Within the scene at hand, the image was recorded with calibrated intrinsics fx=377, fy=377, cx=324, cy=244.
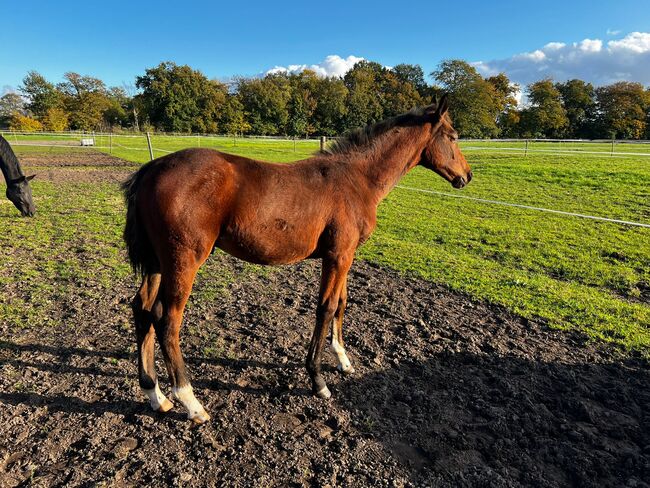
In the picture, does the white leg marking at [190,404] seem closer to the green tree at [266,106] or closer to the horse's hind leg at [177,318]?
the horse's hind leg at [177,318]

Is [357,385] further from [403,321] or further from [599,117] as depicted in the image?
[599,117]

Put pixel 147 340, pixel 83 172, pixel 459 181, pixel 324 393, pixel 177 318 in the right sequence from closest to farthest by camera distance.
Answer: pixel 177 318, pixel 147 340, pixel 324 393, pixel 459 181, pixel 83 172

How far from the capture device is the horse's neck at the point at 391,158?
11.3 feet

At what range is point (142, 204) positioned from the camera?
8.39ft

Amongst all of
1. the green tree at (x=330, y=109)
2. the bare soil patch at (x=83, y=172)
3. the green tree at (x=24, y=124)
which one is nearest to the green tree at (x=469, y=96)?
the green tree at (x=330, y=109)

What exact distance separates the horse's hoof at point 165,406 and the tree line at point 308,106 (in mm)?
54198

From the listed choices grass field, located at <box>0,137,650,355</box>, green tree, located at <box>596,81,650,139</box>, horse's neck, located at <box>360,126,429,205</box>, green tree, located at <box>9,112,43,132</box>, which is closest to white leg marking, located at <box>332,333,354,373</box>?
horse's neck, located at <box>360,126,429,205</box>

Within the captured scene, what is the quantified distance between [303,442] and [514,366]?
7.06 ft

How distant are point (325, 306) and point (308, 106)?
64.9 meters

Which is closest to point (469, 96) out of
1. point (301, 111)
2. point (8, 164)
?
point (301, 111)

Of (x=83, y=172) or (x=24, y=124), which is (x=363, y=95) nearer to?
(x=24, y=124)

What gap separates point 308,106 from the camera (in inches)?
2499

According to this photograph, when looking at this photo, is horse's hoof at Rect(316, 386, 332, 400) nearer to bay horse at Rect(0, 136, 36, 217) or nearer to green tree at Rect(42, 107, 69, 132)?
bay horse at Rect(0, 136, 36, 217)

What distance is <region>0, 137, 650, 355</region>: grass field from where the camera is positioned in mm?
4727
